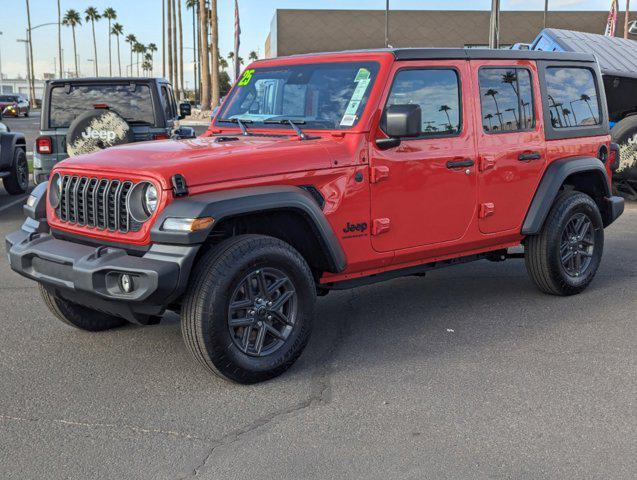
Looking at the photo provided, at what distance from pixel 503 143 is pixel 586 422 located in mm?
2402

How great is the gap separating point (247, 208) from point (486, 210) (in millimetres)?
2097

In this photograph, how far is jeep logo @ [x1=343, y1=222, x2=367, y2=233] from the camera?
481 cm

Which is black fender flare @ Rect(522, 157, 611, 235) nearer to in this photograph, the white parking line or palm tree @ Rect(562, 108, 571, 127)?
palm tree @ Rect(562, 108, 571, 127)

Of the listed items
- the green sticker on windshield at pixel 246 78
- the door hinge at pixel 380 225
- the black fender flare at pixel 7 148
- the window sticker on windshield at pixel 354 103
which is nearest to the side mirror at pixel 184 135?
the green sticker on windshield at pixel 246 78

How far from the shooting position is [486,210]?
221 inches

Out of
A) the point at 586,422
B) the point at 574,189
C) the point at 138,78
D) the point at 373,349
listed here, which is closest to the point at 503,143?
the point at 574,189

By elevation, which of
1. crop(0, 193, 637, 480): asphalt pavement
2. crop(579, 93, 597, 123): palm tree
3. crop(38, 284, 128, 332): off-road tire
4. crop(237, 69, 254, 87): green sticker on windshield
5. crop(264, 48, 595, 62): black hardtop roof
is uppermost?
crop(264, 48, 595, 62): black hardtop roof

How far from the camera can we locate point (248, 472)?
3.41m

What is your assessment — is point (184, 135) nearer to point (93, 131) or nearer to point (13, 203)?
point (93, 131)

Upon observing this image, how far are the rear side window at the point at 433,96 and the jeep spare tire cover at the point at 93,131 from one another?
4.73m

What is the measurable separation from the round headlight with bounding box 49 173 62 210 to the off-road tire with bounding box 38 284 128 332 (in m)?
0.60

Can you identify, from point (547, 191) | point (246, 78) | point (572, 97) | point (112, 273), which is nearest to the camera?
point (112, 273)

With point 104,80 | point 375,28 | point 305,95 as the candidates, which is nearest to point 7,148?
point 104,80

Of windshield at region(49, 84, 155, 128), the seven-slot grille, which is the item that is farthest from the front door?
windshield at region(49, 84, 155, 128)
